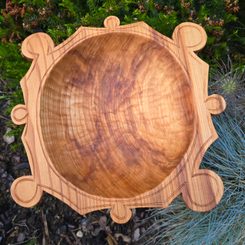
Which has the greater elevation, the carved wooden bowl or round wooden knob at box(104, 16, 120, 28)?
round wooden knob at box(104, 16, 120, 28)

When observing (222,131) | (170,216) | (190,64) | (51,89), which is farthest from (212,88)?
(51,89)

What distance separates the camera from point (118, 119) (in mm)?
1413

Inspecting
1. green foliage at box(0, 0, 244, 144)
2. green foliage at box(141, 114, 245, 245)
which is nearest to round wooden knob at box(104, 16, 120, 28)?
green foliage at box(0, 0, 244, 144)

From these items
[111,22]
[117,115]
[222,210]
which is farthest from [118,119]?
[222,210]

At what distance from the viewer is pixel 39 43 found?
1.24 m

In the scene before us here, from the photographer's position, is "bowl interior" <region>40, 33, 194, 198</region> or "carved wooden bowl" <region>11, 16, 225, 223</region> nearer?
"carved wooden bowl" <region>11, 16, 225, 223</region>

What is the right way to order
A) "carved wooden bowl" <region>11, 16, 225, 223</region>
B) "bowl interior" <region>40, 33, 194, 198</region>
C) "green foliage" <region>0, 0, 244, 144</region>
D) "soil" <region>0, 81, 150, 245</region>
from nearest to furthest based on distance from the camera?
1. "carved wooden bowl" <region>11, 16, 225, 223</region>
2. "bowl interior" <region>40, 33, 194, 198</region>
3. "green foliage" <region>0, 0, 244, 144</region>
4. "soil" <region>0, 81, 150, 245</region>

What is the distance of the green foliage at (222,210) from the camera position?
1.50 metres

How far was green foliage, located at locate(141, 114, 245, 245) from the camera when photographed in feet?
4.94

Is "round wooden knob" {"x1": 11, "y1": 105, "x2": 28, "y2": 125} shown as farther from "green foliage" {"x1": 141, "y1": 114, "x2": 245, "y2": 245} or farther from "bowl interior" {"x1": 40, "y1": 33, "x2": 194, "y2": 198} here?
"green foliage" {"x1": 141, "y1": 114, "x2": 245, "y2": 245}

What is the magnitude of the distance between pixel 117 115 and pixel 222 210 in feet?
1.75

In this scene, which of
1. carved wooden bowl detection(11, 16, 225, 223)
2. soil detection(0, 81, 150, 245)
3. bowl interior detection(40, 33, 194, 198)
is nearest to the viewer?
carved wooden bowl detection(11, 16, 225, 223)

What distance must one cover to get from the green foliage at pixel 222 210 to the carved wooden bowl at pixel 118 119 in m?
0.32

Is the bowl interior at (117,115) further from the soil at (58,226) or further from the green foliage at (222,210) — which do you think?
the soil at (58,226)
